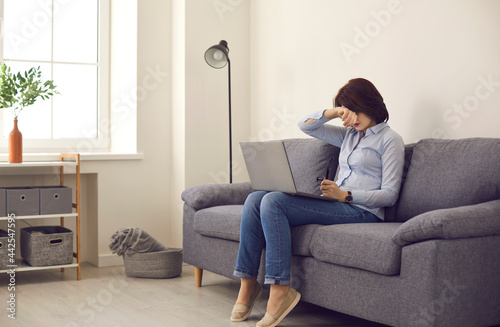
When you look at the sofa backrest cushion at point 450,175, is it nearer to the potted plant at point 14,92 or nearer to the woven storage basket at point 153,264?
the woven storage basket at point 153,264

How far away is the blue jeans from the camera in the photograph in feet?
8.64

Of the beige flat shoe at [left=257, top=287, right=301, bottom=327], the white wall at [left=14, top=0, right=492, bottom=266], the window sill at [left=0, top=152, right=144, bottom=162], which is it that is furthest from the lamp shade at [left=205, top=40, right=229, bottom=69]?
the beige flat shoe at [left=257, top=287, right=301, bottom=327]

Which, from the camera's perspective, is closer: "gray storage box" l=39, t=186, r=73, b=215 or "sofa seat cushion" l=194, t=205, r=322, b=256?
"sofa seat cushion" l=194, t=205, r=322, b=256

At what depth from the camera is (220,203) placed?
352 cm

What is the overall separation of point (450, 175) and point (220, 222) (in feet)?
3.87

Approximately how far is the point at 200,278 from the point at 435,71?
1705 millimetres

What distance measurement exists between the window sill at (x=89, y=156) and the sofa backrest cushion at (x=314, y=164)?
52.0 inches

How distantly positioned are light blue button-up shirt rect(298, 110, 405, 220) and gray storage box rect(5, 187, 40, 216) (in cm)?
180

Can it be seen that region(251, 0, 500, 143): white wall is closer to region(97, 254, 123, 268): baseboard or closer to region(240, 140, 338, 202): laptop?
region(240, 140, 338, 202): laptop

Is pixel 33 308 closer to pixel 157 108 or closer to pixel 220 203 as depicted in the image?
pixel 220 203

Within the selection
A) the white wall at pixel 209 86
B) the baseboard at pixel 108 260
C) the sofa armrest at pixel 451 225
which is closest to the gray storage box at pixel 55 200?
the white wall at pixel 209 86

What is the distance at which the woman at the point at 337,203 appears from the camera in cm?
265

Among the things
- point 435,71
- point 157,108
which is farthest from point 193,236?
point 435,71

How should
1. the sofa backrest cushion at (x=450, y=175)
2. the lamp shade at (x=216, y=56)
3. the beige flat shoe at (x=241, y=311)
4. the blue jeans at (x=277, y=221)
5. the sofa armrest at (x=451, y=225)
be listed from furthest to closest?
the lamp shade at (x=216, y=56) → the beige flat shoe at (x=241, y=311) → the blue jeans at (x=277, y=221) → the sofa backrest cushion at (x=450, y=175) → the sofa armrest at (x=451, y=225)
